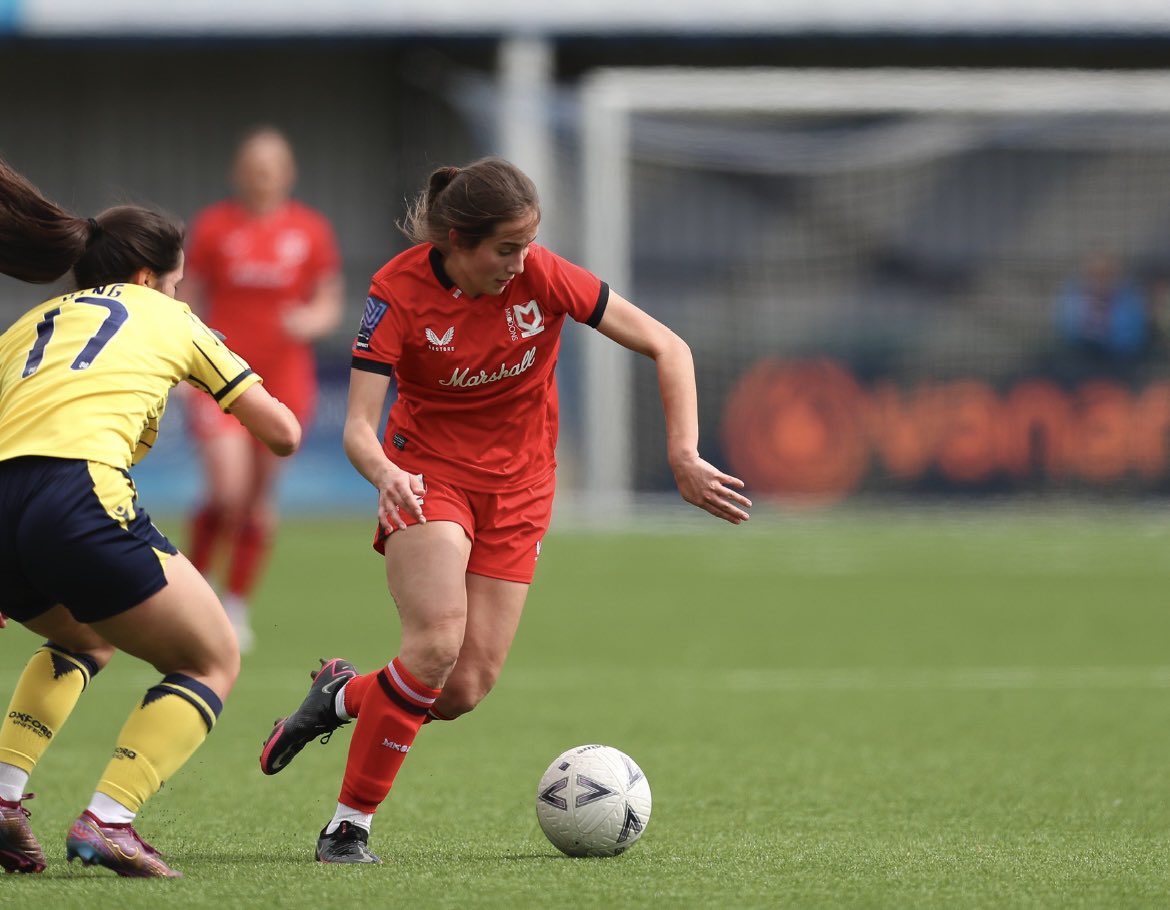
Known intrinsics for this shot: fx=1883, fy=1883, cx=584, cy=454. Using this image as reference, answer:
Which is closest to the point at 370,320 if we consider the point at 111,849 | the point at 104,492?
the point at 104,492

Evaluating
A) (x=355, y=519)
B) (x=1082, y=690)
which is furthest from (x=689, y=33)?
(x=1082, y=690)

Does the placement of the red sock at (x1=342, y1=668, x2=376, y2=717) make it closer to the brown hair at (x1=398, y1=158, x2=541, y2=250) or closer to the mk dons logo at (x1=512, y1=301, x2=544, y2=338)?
the mk dons logo at (x1=512, y1=301, x2=544, y2=338)

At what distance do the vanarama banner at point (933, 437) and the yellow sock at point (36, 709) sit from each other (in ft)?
44.1

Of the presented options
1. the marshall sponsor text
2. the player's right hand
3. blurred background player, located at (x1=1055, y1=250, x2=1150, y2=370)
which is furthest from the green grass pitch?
blurred background player, located at (x1=1055, y1=250, x2=1150, y2=370)

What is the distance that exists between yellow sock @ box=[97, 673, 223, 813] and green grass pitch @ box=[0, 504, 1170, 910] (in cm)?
20

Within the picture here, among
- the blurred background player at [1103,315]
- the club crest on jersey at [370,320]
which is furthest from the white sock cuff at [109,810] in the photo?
the blurred background player at [1103,315]

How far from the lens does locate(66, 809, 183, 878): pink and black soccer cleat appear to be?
3.85 meters

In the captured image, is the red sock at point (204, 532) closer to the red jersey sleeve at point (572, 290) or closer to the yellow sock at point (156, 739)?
the red jersey sleeve at point (572, 290)

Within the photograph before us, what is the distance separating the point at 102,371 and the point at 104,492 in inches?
10.5

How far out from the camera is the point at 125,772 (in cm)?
394

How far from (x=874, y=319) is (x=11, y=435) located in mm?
15627

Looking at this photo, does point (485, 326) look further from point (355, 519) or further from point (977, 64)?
point (977, 64)

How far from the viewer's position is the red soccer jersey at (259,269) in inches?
373

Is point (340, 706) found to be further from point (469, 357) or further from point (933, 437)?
point (933, 437)
